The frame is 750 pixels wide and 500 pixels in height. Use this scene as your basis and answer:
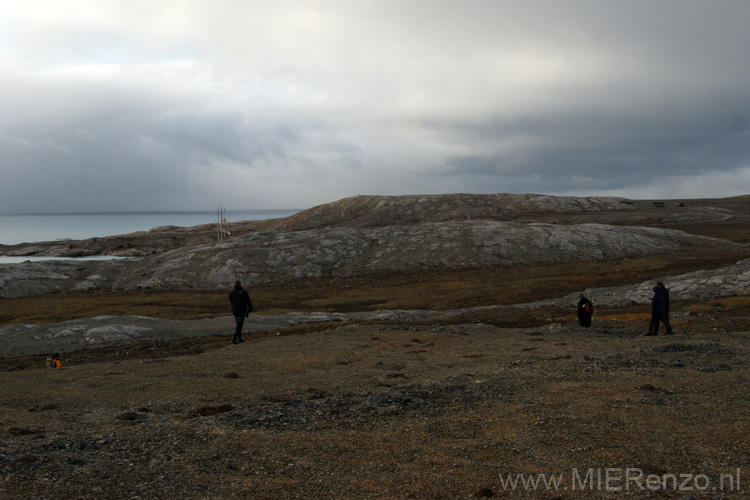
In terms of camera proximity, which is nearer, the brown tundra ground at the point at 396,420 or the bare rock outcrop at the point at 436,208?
the brown tundra ground at the point at 396,420

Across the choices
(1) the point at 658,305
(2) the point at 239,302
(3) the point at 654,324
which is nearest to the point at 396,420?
(2) the point at 239,302

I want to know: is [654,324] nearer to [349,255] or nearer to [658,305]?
[658,305]

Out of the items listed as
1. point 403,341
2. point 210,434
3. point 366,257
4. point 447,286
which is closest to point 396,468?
point 210,434

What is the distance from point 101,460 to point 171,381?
8.03 m

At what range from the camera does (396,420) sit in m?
14.0

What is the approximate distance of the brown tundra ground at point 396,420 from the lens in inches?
392

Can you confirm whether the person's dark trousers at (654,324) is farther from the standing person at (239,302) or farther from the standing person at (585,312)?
the standing person at (239,302)

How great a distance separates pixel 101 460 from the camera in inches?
442

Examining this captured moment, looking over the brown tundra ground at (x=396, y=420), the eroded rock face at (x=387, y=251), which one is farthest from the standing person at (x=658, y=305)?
the eroded rock face at (x=387, y=251)

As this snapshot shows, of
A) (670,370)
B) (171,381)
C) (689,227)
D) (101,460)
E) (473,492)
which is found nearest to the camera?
(473,492)

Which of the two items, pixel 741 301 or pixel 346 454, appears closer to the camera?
pixel 346 454

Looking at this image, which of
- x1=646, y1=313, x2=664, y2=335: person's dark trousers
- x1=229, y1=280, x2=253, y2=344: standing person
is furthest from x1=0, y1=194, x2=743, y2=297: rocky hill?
x1=646, y1=313, x2=664, y2=335: person's dark trousers

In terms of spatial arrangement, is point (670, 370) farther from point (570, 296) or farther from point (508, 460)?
point (570, 296)

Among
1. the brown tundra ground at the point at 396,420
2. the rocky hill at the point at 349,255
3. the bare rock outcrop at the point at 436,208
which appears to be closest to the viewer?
the brown tundra ground at the point at 396,420
